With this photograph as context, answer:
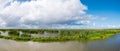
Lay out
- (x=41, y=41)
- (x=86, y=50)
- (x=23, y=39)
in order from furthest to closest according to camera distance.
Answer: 1. (x=23, y=39)
2. (x=41, y=41)
3. (x=86, y=50)

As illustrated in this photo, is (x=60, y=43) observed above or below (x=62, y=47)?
above

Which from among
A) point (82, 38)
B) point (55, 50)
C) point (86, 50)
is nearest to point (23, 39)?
point (82, 38)

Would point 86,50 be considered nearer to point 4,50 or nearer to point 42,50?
point 42,50

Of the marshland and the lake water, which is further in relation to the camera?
the marshland

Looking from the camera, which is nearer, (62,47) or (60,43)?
(62,47)

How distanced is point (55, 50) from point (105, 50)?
14.5 ft

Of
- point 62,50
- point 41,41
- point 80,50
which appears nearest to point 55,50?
point 62,50

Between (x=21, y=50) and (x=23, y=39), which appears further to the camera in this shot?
(x=23, y=39)

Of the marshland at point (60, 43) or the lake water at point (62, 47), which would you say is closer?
the lake water at point (62, 47)

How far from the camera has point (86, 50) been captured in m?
17.3

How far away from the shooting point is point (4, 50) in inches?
707

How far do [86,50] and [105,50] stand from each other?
1.72 meters

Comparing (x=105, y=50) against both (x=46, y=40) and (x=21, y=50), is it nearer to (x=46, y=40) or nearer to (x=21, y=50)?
(x=21, y=50)

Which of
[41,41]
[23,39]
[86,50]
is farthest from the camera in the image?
[23,39]
